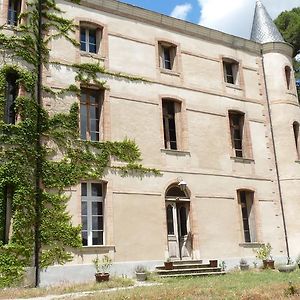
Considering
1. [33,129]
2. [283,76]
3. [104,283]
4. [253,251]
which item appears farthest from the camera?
[283,76]

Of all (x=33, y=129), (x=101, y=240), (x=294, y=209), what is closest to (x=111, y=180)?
(x=101, y=240)

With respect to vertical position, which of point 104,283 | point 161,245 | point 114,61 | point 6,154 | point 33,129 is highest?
point 114,61

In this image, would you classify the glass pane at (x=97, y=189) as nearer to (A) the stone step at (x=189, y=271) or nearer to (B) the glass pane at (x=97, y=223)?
(B) the glass pane at (x=97, y=223)

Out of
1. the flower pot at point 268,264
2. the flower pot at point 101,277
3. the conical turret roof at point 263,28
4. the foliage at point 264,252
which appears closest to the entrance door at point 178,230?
the flower pot at point 268,264

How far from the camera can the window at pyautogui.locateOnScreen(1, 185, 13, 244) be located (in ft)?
44.3

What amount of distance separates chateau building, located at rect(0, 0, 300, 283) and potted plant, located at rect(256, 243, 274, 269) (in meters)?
0.24

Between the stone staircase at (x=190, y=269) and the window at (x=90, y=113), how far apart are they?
530 cm

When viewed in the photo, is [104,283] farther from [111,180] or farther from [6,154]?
[6,154]

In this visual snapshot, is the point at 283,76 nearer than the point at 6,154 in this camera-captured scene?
No

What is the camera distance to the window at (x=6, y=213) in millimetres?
13492

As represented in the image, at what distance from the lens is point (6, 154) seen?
14.0m

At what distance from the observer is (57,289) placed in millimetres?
12375

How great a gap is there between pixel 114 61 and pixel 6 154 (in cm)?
589

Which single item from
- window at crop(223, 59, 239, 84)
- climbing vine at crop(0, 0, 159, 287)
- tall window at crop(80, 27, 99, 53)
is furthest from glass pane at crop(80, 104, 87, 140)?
window at crop(223, 59, 239, 84)
